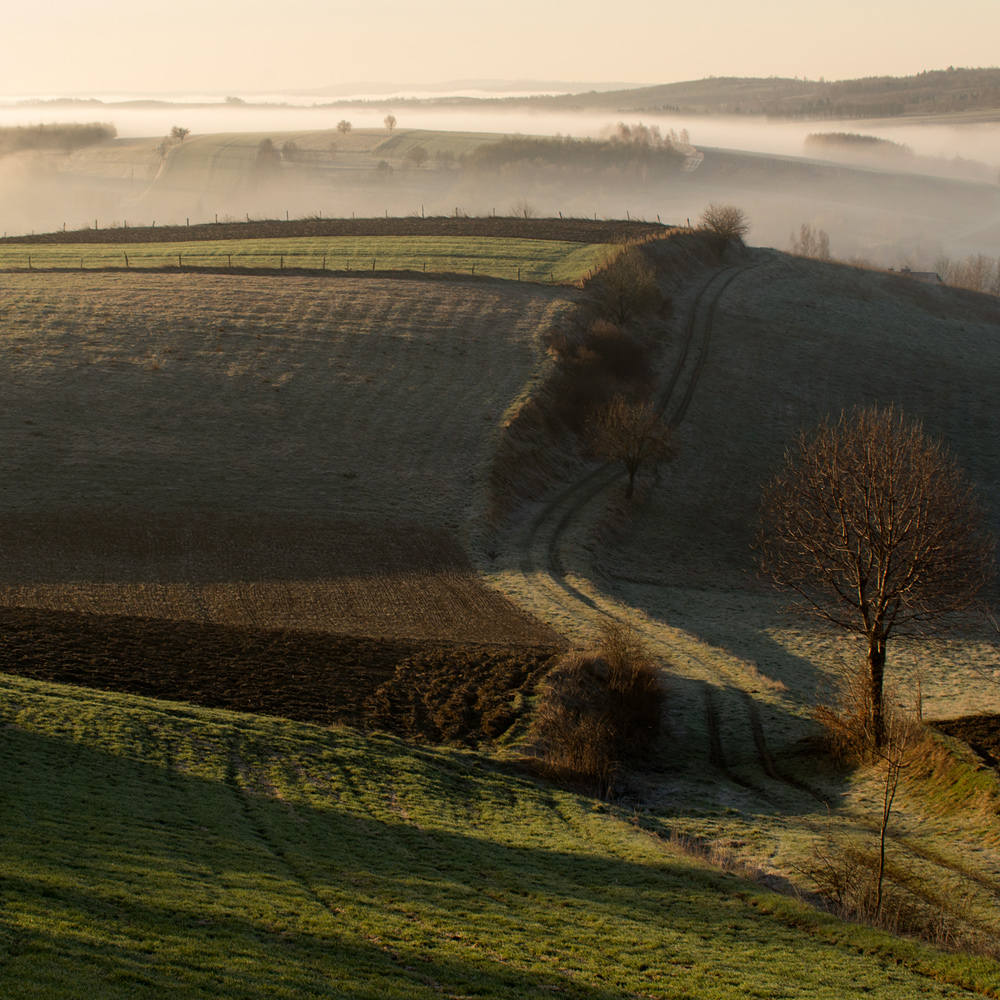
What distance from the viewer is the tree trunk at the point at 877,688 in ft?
64.5

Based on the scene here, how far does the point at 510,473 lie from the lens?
4106 cm

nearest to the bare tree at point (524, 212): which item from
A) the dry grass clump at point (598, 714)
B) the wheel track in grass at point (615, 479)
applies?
the wheel track in grass at point (615, 479)

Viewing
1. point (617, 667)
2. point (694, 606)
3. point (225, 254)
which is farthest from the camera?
point (225, 254)

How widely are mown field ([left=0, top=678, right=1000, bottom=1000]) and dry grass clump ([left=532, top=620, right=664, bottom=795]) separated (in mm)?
1514

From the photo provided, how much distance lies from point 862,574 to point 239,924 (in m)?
15.8

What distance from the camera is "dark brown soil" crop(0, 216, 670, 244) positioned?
74125 millimetres

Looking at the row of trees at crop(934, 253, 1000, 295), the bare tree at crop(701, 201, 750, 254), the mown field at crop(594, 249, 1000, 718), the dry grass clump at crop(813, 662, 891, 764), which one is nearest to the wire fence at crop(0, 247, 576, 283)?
the mown field at crop(594, 249, 1000, 718)

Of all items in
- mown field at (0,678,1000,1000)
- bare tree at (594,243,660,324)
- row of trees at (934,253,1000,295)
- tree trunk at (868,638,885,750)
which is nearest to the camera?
mown field at (0,678,1000,1000)

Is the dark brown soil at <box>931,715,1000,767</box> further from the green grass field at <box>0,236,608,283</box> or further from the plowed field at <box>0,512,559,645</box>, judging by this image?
the green grass field at <box>0,236,608,283</box>

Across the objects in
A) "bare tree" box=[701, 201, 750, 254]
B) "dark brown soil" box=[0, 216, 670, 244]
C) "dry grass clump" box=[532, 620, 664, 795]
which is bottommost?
"dry grass clump" box=[532, 620, 664, 795]

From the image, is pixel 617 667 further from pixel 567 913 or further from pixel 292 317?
pixel 292 317

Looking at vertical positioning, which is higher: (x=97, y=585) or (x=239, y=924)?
(x=239, y=924)

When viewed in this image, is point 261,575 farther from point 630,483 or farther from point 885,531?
point 885,531

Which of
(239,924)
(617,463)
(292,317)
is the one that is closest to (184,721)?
(239,924)
